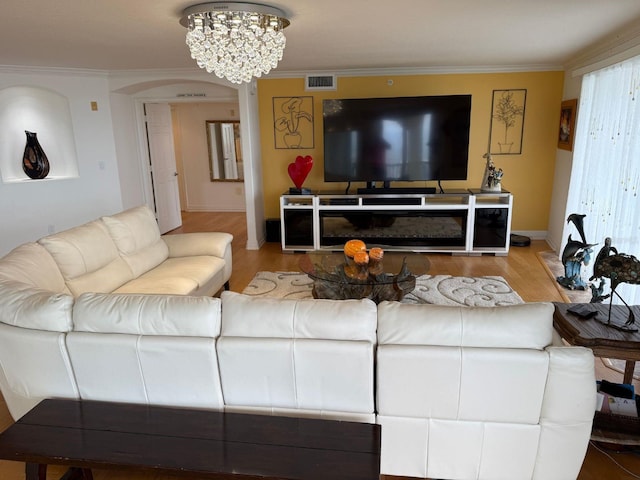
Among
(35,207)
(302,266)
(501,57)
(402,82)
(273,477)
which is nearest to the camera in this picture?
(273,477)

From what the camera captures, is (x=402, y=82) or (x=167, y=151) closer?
(x=402, y=82)

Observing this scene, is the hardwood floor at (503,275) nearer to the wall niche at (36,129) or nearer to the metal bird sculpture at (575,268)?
the metal bird sculpture at (575,268)

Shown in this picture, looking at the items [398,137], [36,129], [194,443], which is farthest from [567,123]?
[36,129]

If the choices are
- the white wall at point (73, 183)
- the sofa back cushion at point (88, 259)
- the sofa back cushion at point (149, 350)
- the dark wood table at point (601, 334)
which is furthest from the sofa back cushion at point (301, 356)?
the white wall at point (73, 183)

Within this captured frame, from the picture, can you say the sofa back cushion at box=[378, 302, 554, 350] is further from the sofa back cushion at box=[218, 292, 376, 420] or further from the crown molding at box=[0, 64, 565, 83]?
the crown molding at box=[0, 64, 565, 83]

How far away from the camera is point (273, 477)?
→ 1499mm

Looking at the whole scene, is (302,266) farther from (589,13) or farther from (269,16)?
(589,13)

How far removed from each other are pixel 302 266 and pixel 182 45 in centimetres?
229

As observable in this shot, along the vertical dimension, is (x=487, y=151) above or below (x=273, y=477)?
above

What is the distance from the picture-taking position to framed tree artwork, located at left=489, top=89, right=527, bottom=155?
5.80 metres

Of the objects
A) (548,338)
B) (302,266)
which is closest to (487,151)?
(302,266)

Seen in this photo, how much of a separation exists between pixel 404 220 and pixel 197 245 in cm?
269

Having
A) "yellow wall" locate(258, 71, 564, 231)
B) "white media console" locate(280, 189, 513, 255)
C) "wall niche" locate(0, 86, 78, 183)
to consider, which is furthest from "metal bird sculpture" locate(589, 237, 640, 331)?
"wall niche" locate(0, 86, 78, 183)

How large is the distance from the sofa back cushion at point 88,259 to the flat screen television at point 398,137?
3007 mm
